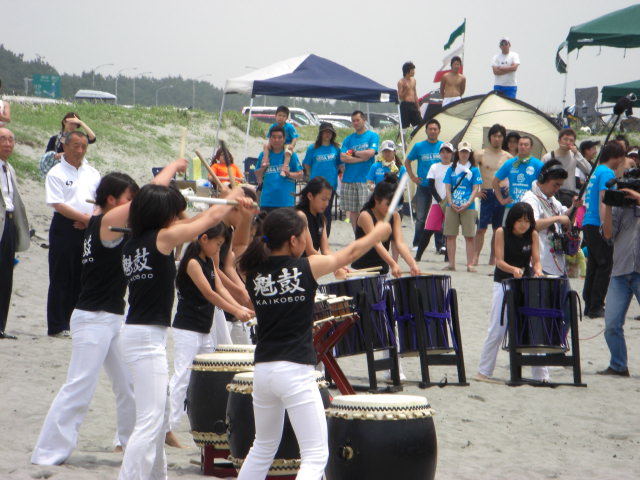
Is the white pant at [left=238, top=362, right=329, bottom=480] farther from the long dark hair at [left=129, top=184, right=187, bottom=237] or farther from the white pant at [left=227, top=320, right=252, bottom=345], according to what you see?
the white pant at [left=227, top=320, right=252, bottom=345]

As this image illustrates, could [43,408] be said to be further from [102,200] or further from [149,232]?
[149,232]

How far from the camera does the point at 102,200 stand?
20.5ft

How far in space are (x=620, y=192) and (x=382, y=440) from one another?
5.04 m

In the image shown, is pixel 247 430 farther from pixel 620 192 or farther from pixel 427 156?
pixel 427 156

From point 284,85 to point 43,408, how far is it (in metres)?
11.1

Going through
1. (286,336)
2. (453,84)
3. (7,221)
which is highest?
(453,84)

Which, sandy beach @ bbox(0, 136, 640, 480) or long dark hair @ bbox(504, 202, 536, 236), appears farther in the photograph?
long dark hair @ bbox(504, 202, 536, 236)

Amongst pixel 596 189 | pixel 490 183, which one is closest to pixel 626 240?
pixel 596 189

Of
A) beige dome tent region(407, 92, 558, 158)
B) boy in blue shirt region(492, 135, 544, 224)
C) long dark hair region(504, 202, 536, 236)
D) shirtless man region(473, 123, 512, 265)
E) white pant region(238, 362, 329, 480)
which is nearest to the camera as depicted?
white pant region(238, 362, 329, 480)

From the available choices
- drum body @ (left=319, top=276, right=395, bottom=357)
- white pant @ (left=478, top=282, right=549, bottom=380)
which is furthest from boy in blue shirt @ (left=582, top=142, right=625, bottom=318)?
drum body @ (left=319, top=276, right=395, bottom=357)

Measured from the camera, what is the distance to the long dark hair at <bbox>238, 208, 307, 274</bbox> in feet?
16.3

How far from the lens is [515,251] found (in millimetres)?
9352

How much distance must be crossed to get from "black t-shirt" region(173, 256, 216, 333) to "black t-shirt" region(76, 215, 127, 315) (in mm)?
738

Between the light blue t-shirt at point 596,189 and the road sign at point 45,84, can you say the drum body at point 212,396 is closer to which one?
the light blue t-shirt at point 596,189
